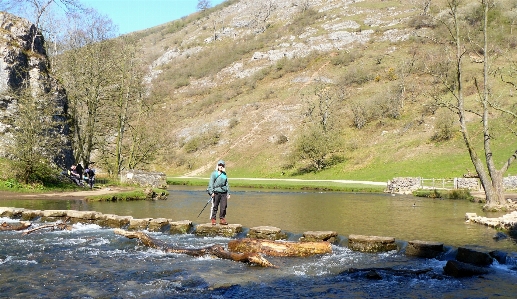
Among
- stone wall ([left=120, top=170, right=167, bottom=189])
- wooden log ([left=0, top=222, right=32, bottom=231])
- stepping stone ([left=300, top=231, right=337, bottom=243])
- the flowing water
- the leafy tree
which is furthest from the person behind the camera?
the leafy tree

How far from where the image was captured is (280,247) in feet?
35.8

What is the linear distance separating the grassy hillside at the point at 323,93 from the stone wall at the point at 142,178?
509 inches

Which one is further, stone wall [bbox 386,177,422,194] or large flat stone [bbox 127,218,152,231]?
stone wall [bbox 386,177,422,194]

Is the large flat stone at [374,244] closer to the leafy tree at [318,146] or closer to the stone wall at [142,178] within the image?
the stone wall at [142,178]

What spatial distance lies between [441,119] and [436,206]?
30.7 metres

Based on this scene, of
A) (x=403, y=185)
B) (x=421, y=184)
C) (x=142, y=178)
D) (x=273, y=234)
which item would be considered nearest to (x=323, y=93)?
(x=421, y=184)

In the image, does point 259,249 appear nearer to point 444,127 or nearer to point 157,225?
point 157,225

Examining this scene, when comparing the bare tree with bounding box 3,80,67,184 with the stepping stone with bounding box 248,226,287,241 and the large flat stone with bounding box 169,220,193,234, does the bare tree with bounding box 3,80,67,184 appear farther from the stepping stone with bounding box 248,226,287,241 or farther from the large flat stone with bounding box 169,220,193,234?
the stepping stone with bounding box 248,226,287,241

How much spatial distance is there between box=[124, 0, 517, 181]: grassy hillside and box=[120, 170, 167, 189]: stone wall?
12.9 metres

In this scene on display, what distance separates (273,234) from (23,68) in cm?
2592

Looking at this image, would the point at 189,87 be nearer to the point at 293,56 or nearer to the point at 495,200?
the point at 293,56

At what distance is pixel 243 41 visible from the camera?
132250 mm

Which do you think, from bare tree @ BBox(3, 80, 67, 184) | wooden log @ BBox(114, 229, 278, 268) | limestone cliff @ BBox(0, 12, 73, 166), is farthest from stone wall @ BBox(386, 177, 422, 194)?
wooden log @ BBox(114, 229, 278, 268)

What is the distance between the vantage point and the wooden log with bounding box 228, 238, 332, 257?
1080cm
